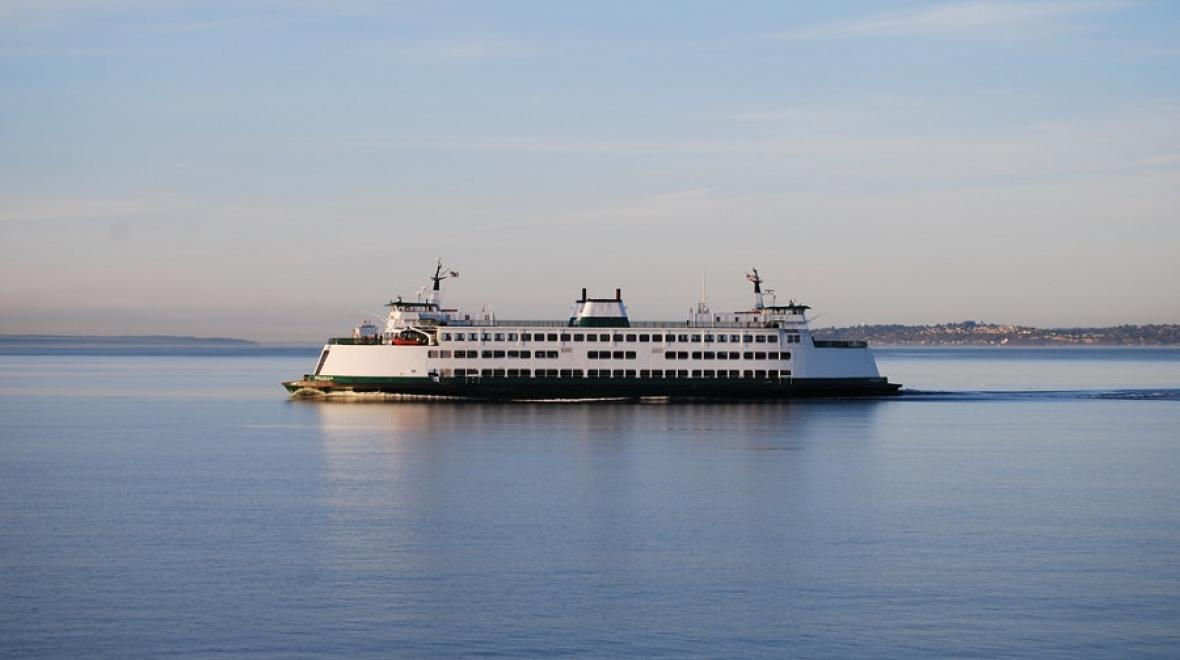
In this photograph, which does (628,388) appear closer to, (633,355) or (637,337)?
(633,355)

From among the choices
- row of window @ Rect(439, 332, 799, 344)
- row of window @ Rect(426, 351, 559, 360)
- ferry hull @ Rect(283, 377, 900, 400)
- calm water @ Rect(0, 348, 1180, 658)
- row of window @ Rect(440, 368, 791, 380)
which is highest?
row of window @ Rect(439, 332, 799, 344)

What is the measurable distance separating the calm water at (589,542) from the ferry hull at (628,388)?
1745cm

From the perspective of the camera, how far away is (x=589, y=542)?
1448 inches

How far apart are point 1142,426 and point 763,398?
24663 millimetres

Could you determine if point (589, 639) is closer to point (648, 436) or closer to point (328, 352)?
point (648, 436)

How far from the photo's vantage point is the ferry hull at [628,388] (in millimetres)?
89562

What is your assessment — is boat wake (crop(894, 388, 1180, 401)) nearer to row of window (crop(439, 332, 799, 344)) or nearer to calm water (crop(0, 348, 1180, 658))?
row of window (crop(439, 332, 799, 344))

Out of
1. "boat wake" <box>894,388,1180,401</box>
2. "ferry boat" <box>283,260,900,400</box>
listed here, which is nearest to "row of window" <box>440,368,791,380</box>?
"ferry boat" <box>283,260,900,400</box>

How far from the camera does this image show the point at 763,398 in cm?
9375

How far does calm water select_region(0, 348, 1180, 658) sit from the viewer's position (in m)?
27.0

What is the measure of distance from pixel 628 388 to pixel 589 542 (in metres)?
53.9

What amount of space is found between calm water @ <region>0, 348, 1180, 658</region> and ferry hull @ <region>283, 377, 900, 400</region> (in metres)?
17.5

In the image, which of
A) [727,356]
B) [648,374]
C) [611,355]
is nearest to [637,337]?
[611,355]

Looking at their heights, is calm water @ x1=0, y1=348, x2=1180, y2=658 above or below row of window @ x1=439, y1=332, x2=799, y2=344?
below
